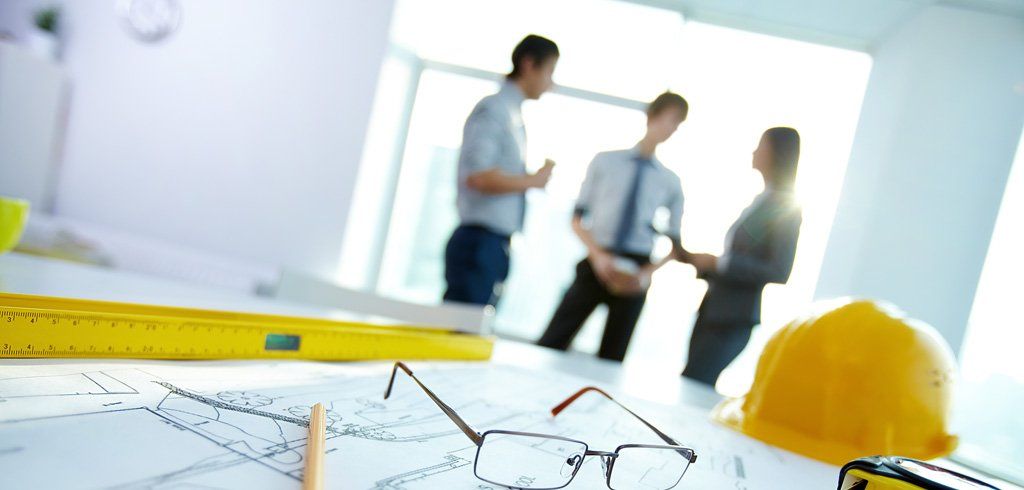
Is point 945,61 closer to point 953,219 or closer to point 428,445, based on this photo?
point 953,219

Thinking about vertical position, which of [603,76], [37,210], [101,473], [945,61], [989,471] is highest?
[945,61]

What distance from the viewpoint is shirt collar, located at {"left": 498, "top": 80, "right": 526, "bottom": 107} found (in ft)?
6.06

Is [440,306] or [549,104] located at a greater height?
[549,104]

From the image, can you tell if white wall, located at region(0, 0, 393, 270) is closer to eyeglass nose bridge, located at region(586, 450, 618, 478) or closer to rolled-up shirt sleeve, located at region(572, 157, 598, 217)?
rolled-up shirt sleeve, located at region(572, 157, 598, 217)

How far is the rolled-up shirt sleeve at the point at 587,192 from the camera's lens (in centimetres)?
234

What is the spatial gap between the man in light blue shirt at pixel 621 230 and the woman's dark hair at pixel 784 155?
377 millimetres

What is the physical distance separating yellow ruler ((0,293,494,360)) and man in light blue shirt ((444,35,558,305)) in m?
0.99

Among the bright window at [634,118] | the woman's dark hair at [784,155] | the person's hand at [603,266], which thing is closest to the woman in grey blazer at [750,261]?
the woman's dark hair at [784,155]

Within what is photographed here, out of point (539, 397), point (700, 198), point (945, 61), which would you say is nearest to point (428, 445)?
point (539, 397)

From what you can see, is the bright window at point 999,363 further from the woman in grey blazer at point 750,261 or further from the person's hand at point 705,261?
the person's hand at point 705,261

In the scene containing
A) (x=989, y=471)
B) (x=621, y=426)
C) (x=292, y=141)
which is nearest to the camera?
(x=621, y=426)

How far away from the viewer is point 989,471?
106 cm

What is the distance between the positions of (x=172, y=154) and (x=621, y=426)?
12.0 feet

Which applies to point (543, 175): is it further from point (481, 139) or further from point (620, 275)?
point (620, 275)
